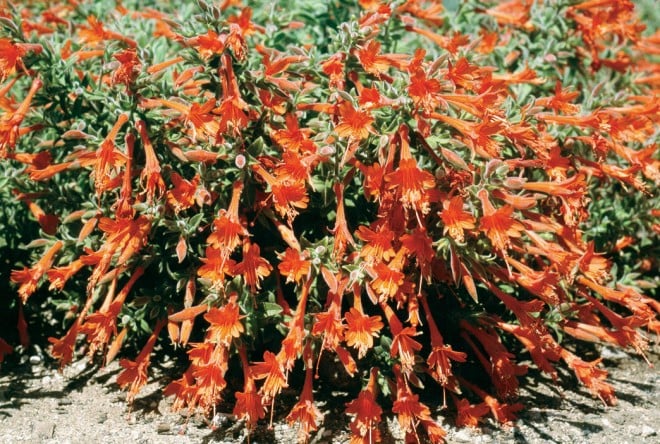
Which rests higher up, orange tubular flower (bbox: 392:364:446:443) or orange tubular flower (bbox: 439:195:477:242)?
orange tubular flower (bbox: 439:195:477:242)

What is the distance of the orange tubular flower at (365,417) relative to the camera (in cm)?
294

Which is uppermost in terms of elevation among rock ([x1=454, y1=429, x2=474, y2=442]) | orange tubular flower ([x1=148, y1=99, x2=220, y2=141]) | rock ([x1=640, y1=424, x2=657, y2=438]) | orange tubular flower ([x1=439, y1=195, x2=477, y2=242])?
orange tubular flower ([x1=148, y1=99, x2=220, y2=141])

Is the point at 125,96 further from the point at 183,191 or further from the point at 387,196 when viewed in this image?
the point at 387,196

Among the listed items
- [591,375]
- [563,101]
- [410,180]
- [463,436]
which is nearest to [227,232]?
[410,180]

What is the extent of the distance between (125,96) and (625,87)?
10.5 ft

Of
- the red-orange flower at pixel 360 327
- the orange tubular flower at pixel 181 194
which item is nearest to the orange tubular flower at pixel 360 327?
the red-orange flower at pixel 360 327

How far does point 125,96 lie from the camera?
325 centimetres

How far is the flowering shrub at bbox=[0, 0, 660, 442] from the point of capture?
2912 millimetres

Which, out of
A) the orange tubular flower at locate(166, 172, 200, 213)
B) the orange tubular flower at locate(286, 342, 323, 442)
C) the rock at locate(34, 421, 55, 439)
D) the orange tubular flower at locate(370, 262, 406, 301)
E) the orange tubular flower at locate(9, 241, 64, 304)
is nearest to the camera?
the orange tubular flower at locate(370, 262, 406, 301)

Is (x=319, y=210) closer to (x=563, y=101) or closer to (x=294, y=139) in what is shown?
(x=294, y=139)

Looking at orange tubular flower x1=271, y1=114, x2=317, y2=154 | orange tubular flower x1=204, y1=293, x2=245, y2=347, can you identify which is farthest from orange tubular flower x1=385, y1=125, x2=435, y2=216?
orange tubular flower x1=204, y1=293, x2=245, y2=347

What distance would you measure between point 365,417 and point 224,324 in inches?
27.6

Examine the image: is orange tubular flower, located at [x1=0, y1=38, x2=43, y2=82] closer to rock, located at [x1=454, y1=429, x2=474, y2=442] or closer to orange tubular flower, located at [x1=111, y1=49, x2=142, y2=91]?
orange tubular flower, located at [x1=111, y1=49, x2=142, y2=91]

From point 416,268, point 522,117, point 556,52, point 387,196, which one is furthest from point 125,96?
point 556,52
